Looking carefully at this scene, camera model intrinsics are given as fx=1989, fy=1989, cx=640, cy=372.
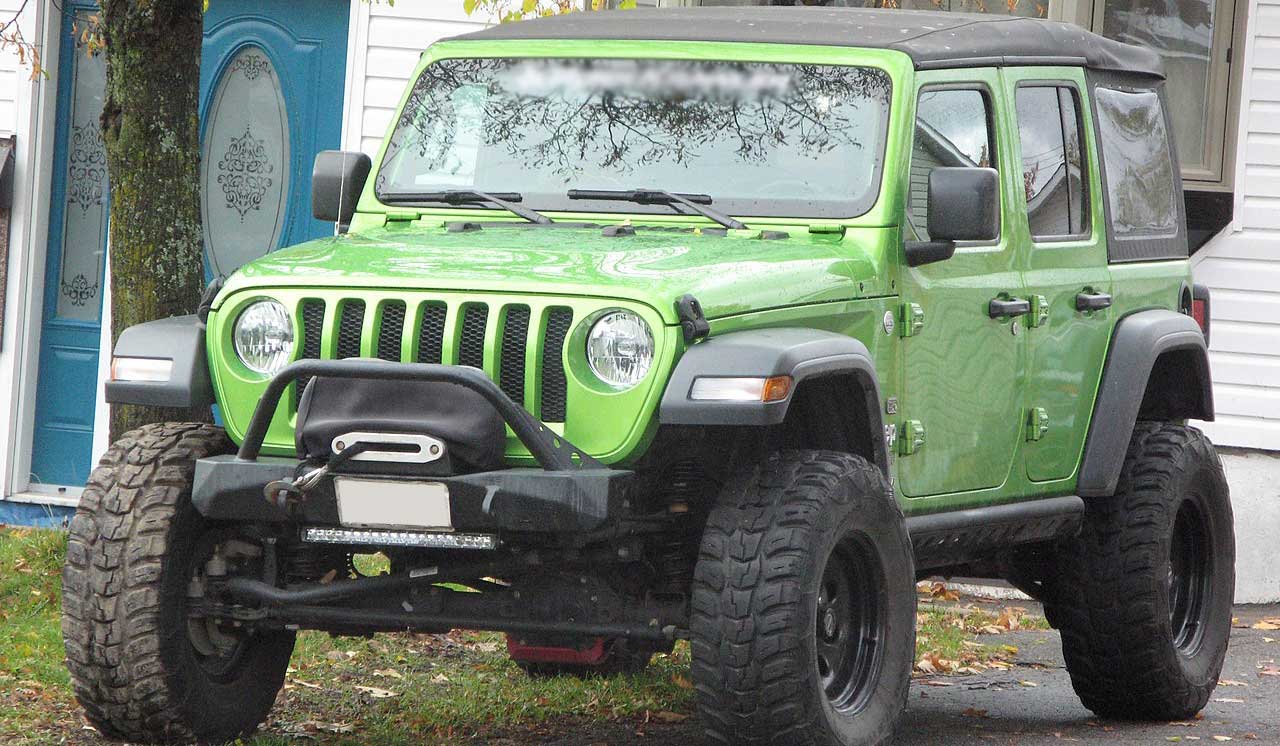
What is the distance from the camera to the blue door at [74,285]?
10727 mm

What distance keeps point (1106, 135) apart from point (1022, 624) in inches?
125

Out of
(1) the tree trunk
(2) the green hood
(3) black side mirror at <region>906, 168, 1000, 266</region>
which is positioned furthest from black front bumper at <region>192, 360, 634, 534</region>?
(1) the tree trunk

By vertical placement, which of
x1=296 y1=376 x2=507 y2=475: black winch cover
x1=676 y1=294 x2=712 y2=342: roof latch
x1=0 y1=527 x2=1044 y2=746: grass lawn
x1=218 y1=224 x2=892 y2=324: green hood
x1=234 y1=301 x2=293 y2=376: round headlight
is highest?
x1=218 y1=224 x2=892 y2=324: green hood

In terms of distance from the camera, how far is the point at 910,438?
573 centimetres

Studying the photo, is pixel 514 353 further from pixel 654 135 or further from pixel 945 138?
pixel 945 138

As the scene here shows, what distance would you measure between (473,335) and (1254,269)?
6.31 metres

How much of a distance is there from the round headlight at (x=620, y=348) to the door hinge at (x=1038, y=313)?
1974 millimetres

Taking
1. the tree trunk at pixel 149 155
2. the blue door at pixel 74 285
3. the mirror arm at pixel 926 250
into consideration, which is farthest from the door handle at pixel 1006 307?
the blue door at pixel 74 285

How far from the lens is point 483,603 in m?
5.08

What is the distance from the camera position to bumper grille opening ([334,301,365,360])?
4957 mm

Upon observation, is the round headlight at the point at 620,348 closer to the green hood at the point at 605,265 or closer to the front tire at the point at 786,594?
the green hood at the point at 605,265

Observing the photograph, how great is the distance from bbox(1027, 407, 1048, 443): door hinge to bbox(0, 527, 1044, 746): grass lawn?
1488 mm

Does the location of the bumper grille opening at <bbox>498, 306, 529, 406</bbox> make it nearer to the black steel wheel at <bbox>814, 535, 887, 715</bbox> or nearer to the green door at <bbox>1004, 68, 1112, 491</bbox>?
the black steel wheel at <bbox>814, 535, 887, 715</bbox>

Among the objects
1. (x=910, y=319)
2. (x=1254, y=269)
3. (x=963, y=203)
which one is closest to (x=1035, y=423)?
(x=910, y=319)
